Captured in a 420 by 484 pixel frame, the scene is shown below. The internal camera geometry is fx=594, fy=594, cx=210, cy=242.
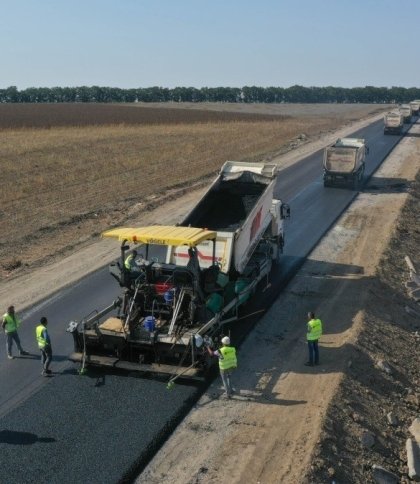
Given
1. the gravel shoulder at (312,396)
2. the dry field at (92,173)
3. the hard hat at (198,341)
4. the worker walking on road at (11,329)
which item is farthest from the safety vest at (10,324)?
the dry field at (92,173)

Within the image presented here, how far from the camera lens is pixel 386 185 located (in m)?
32.6

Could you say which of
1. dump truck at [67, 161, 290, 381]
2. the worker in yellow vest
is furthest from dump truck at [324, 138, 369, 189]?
the worker in yellow vest

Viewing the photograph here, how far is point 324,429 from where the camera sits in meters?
10.2

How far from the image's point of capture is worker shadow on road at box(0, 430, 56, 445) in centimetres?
1000

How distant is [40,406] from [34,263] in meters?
9.79

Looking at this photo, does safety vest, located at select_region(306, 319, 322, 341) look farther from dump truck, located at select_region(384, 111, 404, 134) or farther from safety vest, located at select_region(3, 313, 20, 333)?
dump truck, located at select_region(384, 111, 404, 134)

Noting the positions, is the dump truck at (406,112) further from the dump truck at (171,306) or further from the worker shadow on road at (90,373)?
Answer: the worker shadow on road at (90,373)

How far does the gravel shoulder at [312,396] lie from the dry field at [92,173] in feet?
31.9

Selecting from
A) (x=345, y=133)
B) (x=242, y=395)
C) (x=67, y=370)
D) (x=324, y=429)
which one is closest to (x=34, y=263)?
(x=67, y=370)

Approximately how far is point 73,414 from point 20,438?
1.04 m

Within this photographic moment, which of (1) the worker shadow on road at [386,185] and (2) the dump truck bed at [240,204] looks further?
(1) the worker shadow on road at [386,185]

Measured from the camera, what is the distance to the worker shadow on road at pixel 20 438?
32.8 feet

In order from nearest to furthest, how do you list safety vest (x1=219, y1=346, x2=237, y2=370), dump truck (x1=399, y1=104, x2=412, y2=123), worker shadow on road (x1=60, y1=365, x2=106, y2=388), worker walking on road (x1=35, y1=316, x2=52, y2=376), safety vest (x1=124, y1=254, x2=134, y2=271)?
1. safety vest (x1=219, y1=346, x2=237, y2=370)
2. worker shadow on road (x1=60, y1=365, x2=106, y2=388)
3. worker walking on road (x1=35, y1=316, x2=52, y2=376)
4. safety vest (x1=124, y1=254, x2=134, y2=271)
5. dump truck (x1=399, y1=104, x2=412, y2=123)

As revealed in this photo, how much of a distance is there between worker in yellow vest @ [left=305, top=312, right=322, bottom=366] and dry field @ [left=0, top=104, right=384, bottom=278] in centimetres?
1088
